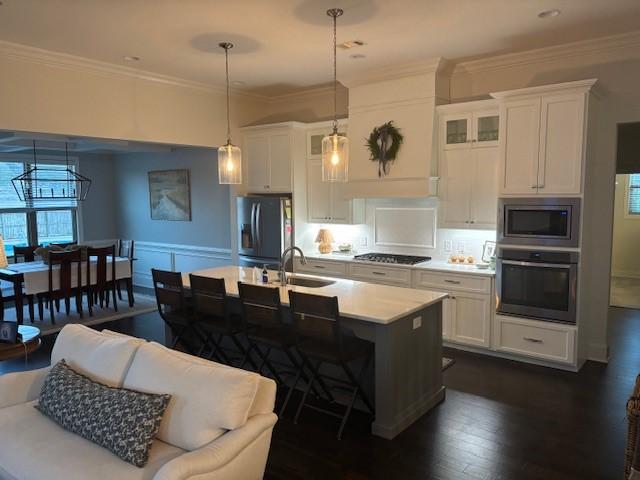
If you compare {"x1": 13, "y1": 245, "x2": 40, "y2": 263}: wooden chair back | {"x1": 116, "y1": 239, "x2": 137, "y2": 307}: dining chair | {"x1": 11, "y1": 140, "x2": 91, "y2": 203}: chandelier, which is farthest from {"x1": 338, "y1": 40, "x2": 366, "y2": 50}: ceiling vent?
{"x1": 13, "y1": 245, "x2": 40, "y2": 263}: wooden chair back

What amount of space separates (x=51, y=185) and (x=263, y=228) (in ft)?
15.3

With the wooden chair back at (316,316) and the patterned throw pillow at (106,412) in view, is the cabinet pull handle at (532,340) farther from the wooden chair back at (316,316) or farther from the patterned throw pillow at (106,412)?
the patterned throw pillow at (106,412)

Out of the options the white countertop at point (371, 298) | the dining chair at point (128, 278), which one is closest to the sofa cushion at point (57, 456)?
the white countertop at point (371, 298)

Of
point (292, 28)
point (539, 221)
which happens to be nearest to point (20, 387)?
point (292, 28)

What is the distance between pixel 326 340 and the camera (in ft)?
10.4

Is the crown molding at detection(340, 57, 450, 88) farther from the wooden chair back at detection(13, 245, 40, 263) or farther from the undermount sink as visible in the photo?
the wooden chair back at detection(13, 245, 40, 263)

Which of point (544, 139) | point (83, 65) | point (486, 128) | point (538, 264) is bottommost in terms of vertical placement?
point (538, 264)

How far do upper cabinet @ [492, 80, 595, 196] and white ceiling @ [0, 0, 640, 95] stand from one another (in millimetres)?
528

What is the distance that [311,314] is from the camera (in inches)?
125

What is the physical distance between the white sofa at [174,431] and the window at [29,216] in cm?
660

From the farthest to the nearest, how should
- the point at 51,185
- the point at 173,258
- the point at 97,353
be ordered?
the point at 51,185 → the point at 173,258 → the point at 97,353

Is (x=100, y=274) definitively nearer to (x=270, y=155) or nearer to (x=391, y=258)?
(x=270, y=155)

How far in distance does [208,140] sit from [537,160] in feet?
13.0

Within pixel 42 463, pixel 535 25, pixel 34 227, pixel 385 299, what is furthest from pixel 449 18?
pixel 34 227
